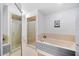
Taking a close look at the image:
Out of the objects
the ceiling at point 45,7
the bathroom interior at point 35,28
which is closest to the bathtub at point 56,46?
the bathroom interior at point 35,28

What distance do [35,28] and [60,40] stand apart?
0.38m

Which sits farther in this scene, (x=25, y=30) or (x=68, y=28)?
(x=25, y=30)

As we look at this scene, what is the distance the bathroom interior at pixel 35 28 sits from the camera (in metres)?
1.55

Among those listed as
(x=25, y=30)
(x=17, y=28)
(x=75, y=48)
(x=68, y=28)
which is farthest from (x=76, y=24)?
(x=17, y=28)

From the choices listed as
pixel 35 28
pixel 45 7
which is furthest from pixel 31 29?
pixel 45 7

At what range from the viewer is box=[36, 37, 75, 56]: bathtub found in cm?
149

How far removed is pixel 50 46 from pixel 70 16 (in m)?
0.48

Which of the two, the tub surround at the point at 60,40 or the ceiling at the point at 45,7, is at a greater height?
the ceiling at the point at 45,7

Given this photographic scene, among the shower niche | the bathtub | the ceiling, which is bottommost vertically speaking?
the bathtub

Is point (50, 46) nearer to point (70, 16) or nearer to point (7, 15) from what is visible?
point (70, 16)

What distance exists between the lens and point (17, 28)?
1.64 metres

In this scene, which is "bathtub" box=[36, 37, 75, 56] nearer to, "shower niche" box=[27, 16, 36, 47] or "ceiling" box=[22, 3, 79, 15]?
"shower niche" box=[27, 16, 36, 47]

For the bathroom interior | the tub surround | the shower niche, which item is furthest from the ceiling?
the tub surround

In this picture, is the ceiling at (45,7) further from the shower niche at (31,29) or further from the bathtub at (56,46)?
the bathtub at (56,46)
